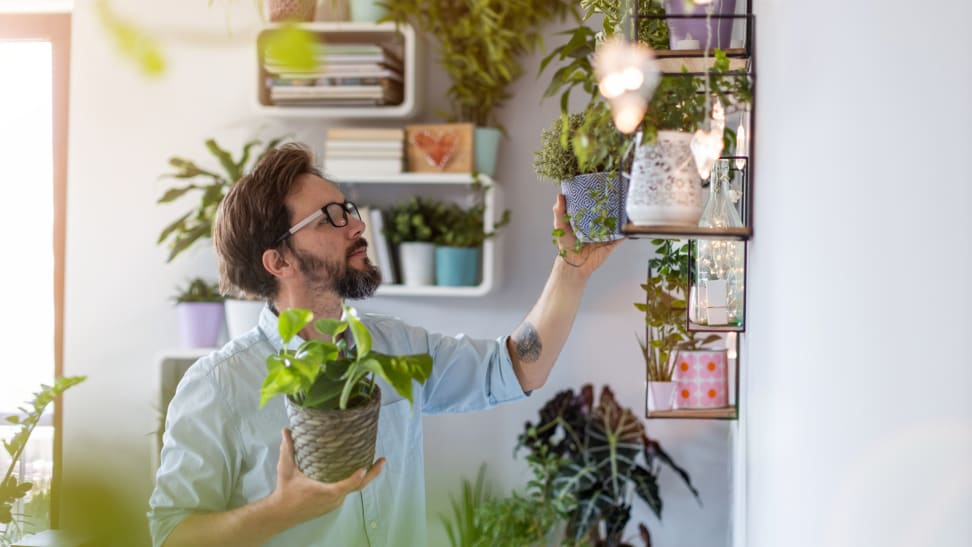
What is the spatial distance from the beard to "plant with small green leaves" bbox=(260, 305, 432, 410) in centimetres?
A: 44

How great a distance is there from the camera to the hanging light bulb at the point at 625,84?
0.99 meters

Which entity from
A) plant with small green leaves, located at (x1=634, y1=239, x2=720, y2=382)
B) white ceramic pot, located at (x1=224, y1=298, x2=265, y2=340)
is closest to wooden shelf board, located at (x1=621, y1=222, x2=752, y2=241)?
plant with small green leaves, located at (x1=634, y1=239, x2=720, y2=382)

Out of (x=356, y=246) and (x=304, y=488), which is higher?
(x=356, y=246)

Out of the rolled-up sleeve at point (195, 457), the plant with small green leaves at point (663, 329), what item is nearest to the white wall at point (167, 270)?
the plant with small green leaves at point (663, 329)

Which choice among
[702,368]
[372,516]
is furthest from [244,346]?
[702,368]

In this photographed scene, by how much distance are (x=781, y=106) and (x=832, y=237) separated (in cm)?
30

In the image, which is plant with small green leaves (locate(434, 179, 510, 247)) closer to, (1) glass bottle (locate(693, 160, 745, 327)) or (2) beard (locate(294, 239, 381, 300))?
(2) beard (locate(294, 239, 381, 300))

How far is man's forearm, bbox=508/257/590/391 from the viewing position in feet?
5.61

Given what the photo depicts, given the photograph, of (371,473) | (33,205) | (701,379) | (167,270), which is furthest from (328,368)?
(33,205)

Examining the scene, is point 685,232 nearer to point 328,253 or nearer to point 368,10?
point 328,253

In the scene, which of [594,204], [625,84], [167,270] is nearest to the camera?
[625,84]

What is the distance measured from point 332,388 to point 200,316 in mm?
1532

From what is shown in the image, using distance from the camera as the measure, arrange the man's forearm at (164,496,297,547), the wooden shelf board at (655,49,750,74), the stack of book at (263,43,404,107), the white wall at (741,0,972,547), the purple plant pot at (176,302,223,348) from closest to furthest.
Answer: the white wall at (741,0,972,547) → the wooden shelf board at (655,49,750,74) → the man's forearm at (164,496,297,547) → the stack of book at (263,43,404,107) → the purple plant pot at (176,302,223,348)

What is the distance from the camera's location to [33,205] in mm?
3094
